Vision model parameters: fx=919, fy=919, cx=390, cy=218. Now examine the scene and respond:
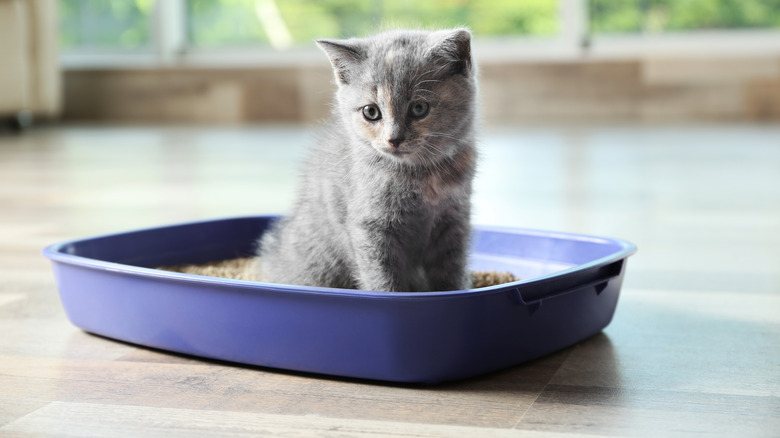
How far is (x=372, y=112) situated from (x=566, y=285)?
0.34m

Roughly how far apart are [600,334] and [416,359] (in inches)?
14.8

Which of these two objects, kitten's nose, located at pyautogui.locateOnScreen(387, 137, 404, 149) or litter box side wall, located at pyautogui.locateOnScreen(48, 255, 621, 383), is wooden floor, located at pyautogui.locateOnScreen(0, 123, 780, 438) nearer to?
litter box side wall, located at pyautogui.locateOnScreen(48, 255, 621, 383)

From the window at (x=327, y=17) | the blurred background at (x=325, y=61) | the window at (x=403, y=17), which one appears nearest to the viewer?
the blurred background at (x=325, y=61)

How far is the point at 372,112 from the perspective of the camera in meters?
1.19

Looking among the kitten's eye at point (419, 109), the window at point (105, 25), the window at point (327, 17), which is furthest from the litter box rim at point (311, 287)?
the window at point (105, 25)

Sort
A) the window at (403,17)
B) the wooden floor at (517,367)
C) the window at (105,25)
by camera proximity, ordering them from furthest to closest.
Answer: the window at (105,25) → the window at (403,17) → the wooden floor at (517,367)

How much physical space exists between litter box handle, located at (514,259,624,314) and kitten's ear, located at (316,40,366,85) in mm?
372

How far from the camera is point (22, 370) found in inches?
46.7

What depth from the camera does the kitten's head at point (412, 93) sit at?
1151mm

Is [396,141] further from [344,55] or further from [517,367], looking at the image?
[517,367]

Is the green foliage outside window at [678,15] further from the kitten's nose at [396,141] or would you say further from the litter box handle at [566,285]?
the kitten's nose at [396,141]

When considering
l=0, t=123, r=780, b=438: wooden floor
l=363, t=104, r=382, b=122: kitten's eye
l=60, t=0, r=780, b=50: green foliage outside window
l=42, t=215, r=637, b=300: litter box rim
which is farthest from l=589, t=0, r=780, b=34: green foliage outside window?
l=363, t=104, r=382, b=122: kitten's eye

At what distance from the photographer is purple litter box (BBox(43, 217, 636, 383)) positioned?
1.07m

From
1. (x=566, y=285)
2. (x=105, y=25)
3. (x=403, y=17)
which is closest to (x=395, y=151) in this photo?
(x=566, y=285)
